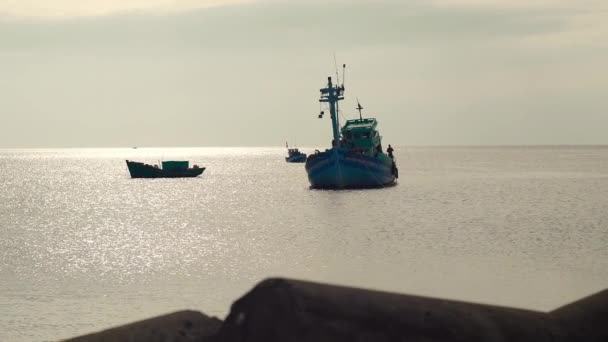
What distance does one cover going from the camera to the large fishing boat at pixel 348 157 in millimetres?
66812

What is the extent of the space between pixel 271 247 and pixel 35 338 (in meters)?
19.8

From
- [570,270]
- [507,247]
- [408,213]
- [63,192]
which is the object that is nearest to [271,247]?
[507,247]

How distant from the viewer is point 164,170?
10975 centimetres

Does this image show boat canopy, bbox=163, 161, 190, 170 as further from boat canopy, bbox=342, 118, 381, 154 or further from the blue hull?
boat canopy, bbox=342, 118, 381, 154

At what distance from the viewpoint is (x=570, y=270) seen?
1003 inches

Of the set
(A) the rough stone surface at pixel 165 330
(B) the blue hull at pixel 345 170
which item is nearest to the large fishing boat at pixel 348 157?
(B) the blue hull at pixel 345 170

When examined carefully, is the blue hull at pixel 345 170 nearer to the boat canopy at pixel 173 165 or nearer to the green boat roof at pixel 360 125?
the green boat roof at pixel 360 125

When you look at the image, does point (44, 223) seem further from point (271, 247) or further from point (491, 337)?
point (491, 337)

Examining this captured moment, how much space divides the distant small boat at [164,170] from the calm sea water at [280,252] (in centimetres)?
4026

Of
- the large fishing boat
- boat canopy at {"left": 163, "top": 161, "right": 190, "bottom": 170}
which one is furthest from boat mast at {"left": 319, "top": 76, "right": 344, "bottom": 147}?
boat canopy at {"left": 163, "top": 161, "right": 190, "bottom": 170}

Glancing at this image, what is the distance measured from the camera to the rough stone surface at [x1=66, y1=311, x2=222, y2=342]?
3.91 m

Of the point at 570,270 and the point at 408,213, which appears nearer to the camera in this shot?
the point at 570,270

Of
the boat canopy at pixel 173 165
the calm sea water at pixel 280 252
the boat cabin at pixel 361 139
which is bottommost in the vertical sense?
the calm sea water at pixel 280 252

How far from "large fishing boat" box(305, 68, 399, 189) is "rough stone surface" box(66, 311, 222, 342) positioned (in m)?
60.1
